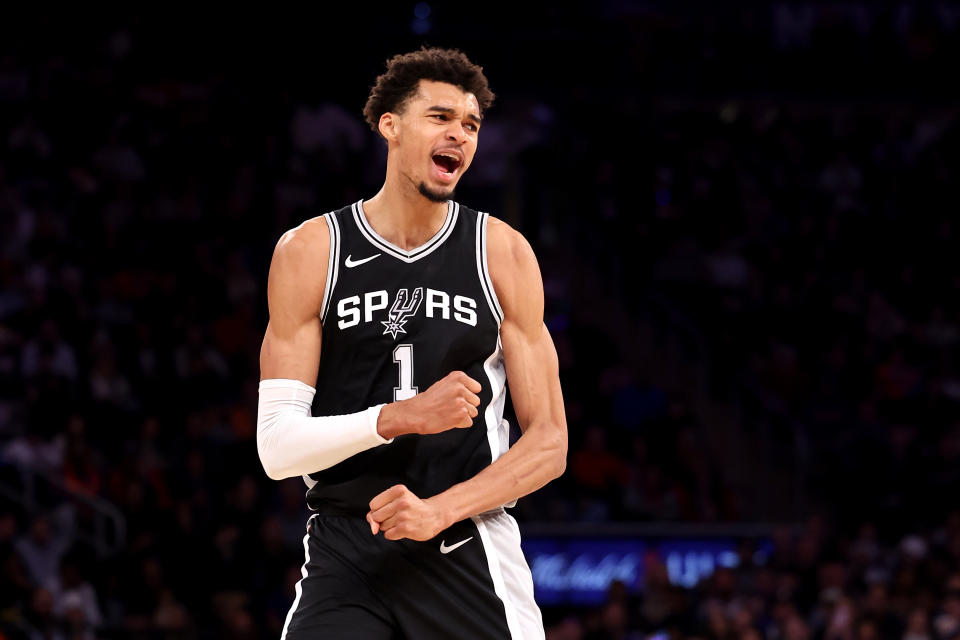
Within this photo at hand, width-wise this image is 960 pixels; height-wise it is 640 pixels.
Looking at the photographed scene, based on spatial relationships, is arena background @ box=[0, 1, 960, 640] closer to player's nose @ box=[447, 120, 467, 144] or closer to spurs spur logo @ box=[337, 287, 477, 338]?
spurs spur logo @ box=[337, 287, 477, 338]

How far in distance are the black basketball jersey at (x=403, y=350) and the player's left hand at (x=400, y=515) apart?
11.9 inches

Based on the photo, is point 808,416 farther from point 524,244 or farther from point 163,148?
point 524,244

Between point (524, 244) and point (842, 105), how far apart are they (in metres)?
13.5

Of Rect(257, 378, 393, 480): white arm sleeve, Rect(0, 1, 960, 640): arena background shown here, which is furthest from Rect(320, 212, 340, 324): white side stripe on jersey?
Rect(0, 1, 960, 640): arena background

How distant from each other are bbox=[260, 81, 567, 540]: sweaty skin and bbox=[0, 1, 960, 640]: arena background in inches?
259

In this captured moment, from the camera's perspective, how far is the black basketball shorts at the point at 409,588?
13.4 ft

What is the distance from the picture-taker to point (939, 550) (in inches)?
496

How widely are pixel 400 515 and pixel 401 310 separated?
72 centimetres

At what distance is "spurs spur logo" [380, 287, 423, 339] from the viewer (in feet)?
13.9

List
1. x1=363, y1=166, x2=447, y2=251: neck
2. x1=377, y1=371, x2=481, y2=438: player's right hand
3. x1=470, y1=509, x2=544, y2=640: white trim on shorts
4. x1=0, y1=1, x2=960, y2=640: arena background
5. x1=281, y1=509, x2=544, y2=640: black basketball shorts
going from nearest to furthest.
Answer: x1=377, y1=371, x2=481, y2=438: player's right hand, x1=281, y1=509, x2=544, y2=640: black basketball shorts, x1=470, y1=509, x2=544, y2=640: white trim on shorts, x1=363, y1=166, x2=447, y2=251: neck, x1=0, y1=1, x2=960, y2=640: arena background

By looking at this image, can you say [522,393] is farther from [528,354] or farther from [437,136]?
[437,136]

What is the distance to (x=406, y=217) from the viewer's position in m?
4.43

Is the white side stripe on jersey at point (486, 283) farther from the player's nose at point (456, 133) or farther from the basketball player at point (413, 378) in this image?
the player's nose at point (456, 133)

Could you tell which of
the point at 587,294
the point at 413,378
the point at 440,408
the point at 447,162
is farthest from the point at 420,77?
the point at 587,294
